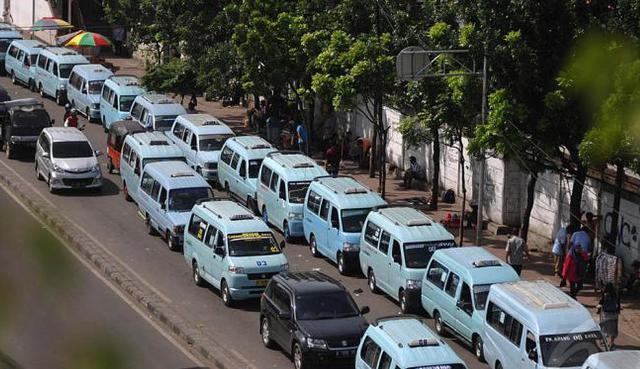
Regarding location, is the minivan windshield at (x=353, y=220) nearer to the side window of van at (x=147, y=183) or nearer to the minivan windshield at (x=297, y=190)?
the minivan windshield at (x=297, y=190)

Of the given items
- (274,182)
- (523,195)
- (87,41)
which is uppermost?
(87,41)

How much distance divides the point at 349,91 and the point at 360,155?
7.17m

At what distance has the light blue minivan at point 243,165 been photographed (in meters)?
29.1

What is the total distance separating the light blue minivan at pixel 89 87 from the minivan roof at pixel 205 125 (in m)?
7.92

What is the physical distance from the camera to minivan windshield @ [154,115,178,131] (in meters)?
35.1

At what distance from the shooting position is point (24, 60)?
46.3m

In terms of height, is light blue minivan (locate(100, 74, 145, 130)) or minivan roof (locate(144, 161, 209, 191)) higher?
light blue minivan (locate(100, 74, 145, 130))

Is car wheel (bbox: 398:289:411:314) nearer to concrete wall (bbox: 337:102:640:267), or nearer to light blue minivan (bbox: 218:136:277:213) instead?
concrete wall (bbox: 337:102:640:267)

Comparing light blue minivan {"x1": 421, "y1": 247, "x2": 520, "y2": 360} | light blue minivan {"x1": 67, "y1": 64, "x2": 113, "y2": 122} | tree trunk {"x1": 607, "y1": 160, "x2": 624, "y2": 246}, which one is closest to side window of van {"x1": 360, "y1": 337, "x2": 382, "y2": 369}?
light blue minivan {"x1": 421, "y1": 247, "x2": 520, "y2": 360}

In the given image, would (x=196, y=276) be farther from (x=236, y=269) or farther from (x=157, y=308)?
(x=236, y=269)

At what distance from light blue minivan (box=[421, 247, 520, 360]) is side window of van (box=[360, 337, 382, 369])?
9.75ft

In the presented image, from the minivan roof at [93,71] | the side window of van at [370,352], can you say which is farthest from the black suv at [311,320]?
the minivan roof at [93,71]

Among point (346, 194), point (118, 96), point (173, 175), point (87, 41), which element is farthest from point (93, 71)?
point (346, 194)

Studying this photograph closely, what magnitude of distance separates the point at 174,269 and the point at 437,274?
6992mm
